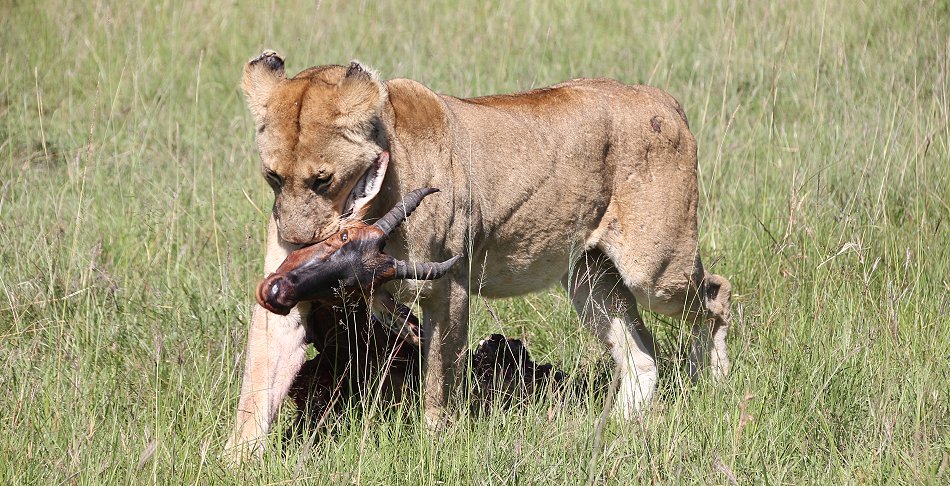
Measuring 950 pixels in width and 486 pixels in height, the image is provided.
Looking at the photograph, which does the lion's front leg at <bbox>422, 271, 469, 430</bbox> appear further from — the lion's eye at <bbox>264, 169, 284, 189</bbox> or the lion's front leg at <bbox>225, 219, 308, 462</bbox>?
the lion's eye at <bbox>264, 169, 284, 189</bbox>

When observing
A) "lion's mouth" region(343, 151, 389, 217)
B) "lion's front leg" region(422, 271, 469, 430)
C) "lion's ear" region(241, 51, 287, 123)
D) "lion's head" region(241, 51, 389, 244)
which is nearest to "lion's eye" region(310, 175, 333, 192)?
"lion's head" region(241, 51, 389, 244)

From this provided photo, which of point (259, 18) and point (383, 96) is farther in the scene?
point (259, 18)

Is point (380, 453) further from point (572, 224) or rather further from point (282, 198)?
point (572, 224)

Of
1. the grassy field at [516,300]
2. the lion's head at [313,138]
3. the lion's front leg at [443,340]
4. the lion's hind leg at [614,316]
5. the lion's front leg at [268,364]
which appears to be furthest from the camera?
the lion's hind leg at [614,316]

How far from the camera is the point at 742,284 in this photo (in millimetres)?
5715

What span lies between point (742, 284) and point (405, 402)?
211 centimetres

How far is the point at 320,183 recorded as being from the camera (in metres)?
3.67

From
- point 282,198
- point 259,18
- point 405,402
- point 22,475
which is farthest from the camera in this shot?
→ point 259,18

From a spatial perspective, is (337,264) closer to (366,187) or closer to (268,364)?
(366,187)

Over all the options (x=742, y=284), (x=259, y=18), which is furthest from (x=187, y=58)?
(x=742, y=284)

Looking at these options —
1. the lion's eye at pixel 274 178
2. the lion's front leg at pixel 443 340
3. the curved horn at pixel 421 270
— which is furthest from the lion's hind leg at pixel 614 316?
the lion's eye at pixel 274 178

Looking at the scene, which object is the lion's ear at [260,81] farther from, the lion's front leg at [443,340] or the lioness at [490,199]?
the lion's front leg at [443,340]

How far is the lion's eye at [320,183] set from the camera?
3.66 metres

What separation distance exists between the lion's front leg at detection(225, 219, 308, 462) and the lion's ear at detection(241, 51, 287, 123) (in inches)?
16.6
